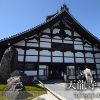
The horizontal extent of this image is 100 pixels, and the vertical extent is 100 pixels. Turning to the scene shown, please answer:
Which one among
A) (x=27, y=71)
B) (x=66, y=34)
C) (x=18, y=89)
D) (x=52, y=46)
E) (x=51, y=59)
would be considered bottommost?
(x=18, y=89)

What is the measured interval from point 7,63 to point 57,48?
678 centimetres

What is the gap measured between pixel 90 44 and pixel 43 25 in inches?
257

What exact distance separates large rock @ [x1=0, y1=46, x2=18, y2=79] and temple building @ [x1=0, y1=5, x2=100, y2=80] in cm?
222

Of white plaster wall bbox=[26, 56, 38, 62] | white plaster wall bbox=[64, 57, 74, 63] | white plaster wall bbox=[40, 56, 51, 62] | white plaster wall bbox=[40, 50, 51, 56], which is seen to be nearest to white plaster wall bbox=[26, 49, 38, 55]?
white plaster wall bbox=[26, 56, 38, 62]

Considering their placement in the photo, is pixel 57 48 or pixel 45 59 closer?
pixel 45 59

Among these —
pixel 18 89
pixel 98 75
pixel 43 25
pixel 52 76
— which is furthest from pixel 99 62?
pixel 18 89

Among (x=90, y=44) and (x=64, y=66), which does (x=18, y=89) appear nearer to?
(x=64, y=66)

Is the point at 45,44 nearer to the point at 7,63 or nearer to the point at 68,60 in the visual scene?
the point at 68,60

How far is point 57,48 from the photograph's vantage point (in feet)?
72.2

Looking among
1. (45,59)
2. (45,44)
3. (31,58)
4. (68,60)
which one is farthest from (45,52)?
(68,60)

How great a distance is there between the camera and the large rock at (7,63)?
17125 millimetres

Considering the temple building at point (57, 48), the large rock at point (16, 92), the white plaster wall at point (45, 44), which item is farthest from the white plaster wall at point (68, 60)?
the large rock at point (16, 92)

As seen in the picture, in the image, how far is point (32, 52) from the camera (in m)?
20.8

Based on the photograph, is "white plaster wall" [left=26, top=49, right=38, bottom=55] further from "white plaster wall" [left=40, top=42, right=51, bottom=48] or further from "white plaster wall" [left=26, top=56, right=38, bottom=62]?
"white plaster wall" [left=40, top=42, right=51, bottom=48]
